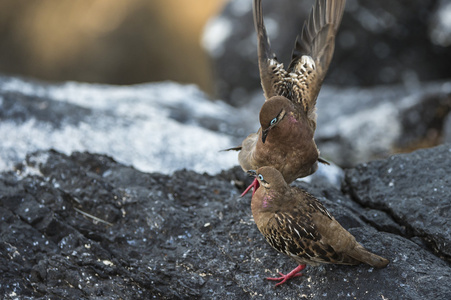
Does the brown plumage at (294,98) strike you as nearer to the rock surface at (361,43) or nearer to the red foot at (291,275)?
the red foot at (291,275)

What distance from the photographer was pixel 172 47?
13609 millimetres

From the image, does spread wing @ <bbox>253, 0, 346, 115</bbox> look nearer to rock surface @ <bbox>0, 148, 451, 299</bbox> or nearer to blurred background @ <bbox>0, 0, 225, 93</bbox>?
rock surface @ <bbox>0, 148, 451, 299</bbox>

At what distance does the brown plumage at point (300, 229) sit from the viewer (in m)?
3.39

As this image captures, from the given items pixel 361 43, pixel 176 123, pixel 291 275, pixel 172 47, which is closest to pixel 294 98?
pixel 291 275

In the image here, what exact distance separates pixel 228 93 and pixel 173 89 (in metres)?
3.12

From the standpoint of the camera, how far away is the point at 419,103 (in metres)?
7.77

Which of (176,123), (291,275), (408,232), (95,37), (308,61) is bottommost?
(291,275)

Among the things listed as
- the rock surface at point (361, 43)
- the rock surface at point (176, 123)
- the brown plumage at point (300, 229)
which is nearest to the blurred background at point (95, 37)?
the rock surface at point (361, 43)

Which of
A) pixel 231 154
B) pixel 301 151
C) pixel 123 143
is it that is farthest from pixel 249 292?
pixel 123 143

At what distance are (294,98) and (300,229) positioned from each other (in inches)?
56.5

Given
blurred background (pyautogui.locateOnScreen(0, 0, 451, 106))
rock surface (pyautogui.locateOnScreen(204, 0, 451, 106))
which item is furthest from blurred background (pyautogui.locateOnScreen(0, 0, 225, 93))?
rock surface (pyautogui.locateOnScreen(204, 0, 451, 106))

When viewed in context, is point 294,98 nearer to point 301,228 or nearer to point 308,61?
point 308,61

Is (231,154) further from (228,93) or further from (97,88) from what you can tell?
(228,93)

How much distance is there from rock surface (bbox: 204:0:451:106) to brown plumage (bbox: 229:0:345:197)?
5.44m
